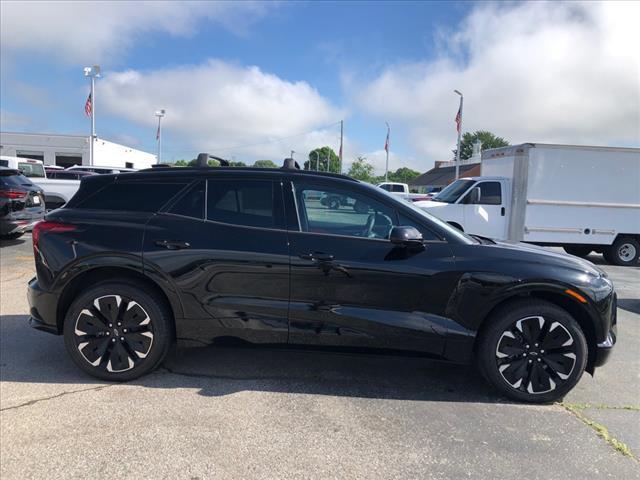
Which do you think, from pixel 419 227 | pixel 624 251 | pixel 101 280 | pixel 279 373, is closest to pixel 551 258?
pixel 419 227

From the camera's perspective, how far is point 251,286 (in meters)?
3.72

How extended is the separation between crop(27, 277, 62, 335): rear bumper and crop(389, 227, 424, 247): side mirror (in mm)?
2750

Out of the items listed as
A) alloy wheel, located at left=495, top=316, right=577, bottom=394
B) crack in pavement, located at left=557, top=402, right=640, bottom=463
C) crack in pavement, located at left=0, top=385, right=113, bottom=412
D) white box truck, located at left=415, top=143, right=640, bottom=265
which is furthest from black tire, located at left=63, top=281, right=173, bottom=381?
white box truck, located at left=415, top=143, right=640, bottom=265

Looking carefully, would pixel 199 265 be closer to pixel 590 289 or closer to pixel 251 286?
pixel 251 286

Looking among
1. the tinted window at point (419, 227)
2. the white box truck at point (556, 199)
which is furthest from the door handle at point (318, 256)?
the white box truck at point (556, 199)

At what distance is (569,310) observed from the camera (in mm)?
3736

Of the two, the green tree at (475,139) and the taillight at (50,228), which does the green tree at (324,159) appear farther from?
the taillight at (50,228)

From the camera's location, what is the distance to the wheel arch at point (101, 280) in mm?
3822

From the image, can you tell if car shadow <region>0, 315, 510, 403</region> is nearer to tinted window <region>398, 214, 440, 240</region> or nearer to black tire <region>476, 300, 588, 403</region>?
black tire <region>476, 300, 588, 403</region>

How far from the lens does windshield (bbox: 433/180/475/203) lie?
11.2 metres

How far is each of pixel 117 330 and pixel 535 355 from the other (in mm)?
3273

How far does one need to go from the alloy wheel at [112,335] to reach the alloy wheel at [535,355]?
9.16ft

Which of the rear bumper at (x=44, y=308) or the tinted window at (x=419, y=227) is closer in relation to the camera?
the tinted window at (x=419, y=227)

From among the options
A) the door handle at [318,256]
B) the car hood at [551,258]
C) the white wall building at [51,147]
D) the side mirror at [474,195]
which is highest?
the white wall building at [51,147]
